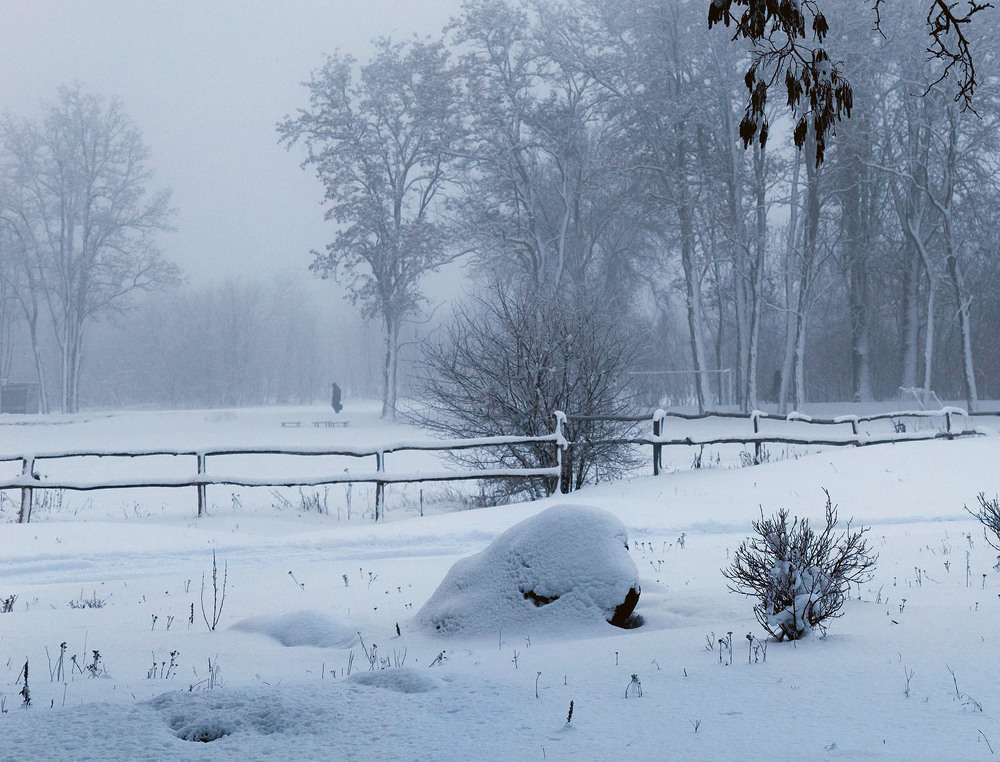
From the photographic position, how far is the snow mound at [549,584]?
6.32m

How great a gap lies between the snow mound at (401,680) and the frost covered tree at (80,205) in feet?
148

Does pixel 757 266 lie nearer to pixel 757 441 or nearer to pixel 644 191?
pixel 644 191

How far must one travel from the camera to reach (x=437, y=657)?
18.0 feet

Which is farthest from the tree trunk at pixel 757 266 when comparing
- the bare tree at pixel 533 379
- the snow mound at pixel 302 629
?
the snow mound at pixel 302 629

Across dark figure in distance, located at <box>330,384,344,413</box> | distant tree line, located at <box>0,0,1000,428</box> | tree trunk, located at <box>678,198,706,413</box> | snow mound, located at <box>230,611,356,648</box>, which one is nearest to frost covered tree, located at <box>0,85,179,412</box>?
distant tree line, located at <box>0,0,1000,428</box>

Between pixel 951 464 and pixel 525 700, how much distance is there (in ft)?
46.4

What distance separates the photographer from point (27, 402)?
169 ft

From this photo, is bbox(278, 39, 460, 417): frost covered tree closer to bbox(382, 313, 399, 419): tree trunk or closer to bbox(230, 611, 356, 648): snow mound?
bbox(382, 313, 399, 419): tree trunk

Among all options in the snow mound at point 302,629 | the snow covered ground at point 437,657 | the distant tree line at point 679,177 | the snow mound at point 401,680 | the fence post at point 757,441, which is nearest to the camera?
the snow covered ground at point 437,657

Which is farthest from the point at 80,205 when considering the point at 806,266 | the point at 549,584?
the point at 549,584

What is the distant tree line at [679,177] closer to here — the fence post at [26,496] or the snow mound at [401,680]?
the fence post at [26,496]

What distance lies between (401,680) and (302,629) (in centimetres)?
210

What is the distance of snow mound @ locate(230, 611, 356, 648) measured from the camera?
20.7 feet

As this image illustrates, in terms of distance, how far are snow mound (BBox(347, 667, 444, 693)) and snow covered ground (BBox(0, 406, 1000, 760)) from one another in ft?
0.05
